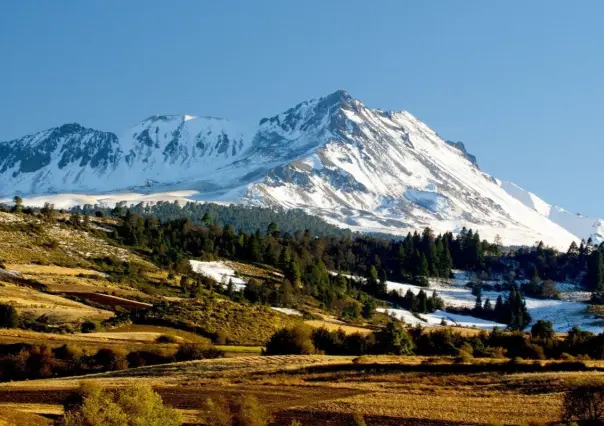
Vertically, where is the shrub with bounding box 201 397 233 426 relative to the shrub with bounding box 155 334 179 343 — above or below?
above

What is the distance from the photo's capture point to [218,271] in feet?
617

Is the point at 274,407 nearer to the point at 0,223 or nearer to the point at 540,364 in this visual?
the point at 540,364

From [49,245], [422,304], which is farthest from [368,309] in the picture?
[49,245]

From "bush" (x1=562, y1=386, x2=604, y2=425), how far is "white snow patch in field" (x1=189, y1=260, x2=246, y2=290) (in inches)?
5081

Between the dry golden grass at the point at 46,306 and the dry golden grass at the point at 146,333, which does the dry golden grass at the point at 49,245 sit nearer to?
the dry golden grass at the point at 46,306

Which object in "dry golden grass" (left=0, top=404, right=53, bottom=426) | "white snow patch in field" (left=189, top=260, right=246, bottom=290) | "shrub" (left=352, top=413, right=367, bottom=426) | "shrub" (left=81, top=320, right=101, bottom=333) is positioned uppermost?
"white snow patch in field" (left=189, top=260, right=246, bottom=290)

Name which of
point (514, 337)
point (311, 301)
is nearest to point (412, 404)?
point (514, 337)

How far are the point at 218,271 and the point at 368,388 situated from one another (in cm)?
13770

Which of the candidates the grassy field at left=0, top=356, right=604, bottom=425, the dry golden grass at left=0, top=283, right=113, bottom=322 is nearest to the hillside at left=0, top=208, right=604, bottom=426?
the grassy field at left=0, top=356, right=604, bottom=425

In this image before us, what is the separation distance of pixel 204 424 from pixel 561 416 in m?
19.7

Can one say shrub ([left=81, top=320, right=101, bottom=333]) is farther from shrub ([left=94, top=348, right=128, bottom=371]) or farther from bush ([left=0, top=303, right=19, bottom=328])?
shrub ([left=94, top=348, right=128, bottom=371])

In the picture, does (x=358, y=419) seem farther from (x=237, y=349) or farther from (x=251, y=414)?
(x=237, y=349)

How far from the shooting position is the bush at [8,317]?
9148cm

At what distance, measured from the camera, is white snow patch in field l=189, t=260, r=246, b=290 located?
176925 millimetres
